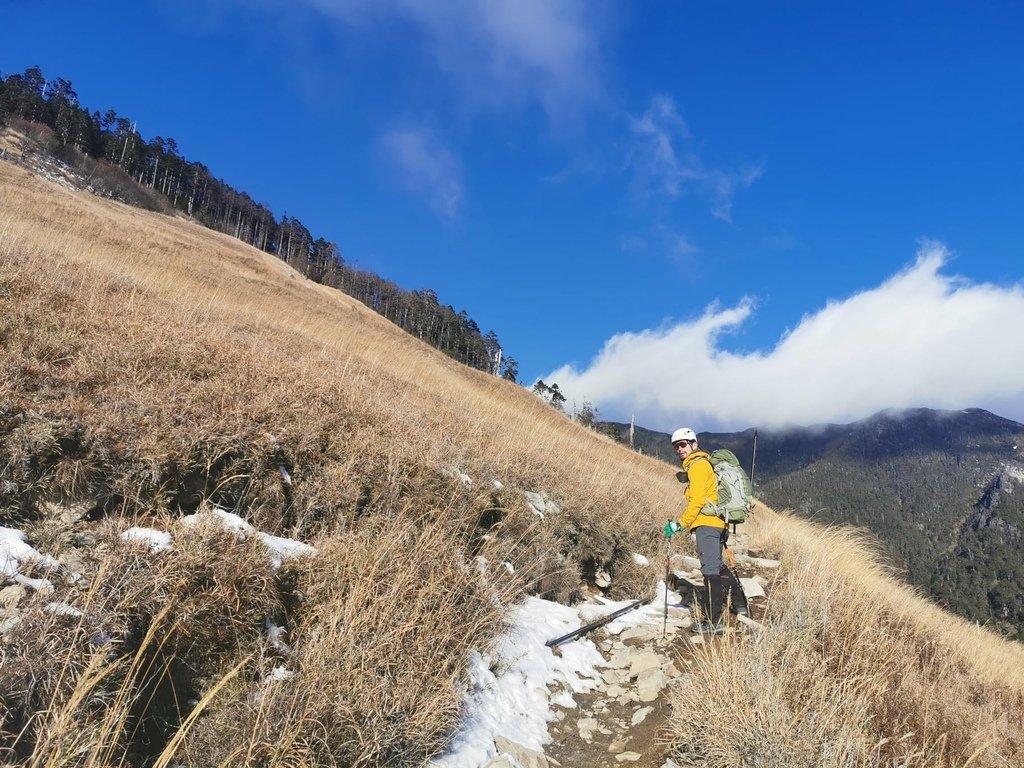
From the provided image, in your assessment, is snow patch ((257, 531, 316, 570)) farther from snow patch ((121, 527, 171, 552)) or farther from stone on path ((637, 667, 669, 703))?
stone on path ((637, 667, 669, 703))

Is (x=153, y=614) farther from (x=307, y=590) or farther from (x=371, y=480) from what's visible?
(x=371, y=480)

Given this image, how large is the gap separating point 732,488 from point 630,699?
3142 mm

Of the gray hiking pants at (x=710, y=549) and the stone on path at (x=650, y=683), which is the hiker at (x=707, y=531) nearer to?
the gray hiking pants at (x=710, y=549)

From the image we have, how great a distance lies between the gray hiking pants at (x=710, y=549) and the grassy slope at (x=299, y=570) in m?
0.84

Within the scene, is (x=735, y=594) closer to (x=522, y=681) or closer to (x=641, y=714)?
(x=641, y=714)

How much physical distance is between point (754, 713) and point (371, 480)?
3.81 m

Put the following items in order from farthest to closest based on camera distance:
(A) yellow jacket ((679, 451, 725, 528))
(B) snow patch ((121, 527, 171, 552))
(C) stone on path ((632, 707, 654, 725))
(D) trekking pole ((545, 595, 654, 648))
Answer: (A) yellow jacket ((679, 451, 725, 528)) < (D) trekking pole ((545, 595, 654, 648)) < (C) stone on path ((632, 707, 654, 725)) < (B) snow patch ((121, 527, 171, 552))

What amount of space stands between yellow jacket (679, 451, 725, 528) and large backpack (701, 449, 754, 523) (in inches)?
14.9

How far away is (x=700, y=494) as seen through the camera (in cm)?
637

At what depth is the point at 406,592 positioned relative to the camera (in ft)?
13.3

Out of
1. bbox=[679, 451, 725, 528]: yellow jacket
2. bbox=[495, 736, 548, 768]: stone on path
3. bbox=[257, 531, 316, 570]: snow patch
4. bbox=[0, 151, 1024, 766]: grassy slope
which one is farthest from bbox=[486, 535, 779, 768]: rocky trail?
bbox=[257, 531, 316, 570]: snow patch

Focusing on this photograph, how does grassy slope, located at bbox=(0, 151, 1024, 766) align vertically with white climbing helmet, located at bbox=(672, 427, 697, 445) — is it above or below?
below

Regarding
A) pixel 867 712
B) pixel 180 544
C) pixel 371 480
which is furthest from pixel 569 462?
pixel 180 544

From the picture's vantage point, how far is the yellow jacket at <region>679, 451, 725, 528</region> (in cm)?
633
